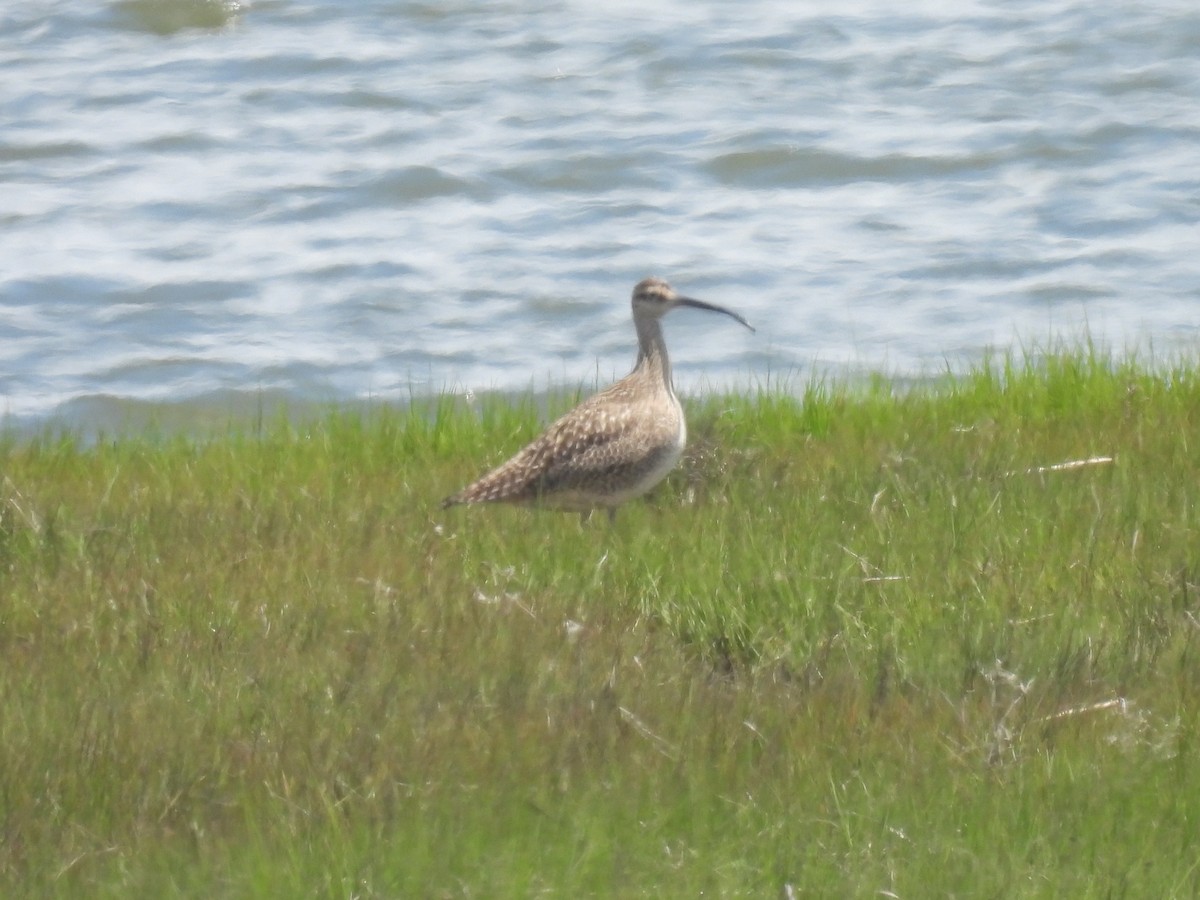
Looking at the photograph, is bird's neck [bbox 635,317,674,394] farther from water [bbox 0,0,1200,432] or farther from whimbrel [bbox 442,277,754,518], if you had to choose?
water [bbox 0,0,1200,432]

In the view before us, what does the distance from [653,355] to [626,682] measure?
3035 mm

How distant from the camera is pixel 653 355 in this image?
9078 millimetres

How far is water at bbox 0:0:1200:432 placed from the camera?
15406 mm

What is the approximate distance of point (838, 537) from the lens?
771 centimetres

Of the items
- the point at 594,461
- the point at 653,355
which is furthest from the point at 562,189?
the point at 594,461

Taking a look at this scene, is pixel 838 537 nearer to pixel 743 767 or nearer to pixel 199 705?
pixel 743 767

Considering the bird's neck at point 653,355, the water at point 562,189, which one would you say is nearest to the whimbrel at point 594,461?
the bird's neck at point 653,355

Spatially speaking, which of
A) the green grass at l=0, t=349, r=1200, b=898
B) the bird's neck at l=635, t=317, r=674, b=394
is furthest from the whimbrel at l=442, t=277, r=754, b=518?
the bird's neck at l=635, t=317, r=674, b=394

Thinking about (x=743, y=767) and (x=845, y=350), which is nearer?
(x=743, y=767)

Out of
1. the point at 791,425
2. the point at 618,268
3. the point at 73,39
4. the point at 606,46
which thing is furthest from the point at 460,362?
the point at 73,39

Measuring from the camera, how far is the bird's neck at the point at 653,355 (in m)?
9.02

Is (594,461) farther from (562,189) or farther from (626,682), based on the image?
(562,189)

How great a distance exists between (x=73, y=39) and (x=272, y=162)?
4950 mm

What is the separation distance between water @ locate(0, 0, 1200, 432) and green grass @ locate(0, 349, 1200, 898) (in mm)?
4236
